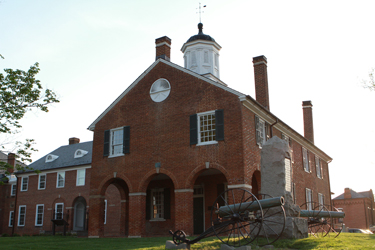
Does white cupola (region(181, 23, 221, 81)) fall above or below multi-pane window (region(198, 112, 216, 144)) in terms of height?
above

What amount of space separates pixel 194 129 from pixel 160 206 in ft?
21.1

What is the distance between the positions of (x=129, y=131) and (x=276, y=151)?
1013 cm

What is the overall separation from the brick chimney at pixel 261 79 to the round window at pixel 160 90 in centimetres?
533

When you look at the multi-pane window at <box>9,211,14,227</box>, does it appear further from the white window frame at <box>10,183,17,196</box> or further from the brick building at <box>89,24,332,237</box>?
the brick building at <box>89,24,332,237</box>

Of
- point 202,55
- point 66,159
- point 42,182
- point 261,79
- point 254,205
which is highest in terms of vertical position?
point 202,55

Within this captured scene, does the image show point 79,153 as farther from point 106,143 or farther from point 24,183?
point 106,143

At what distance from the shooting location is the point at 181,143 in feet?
61.7

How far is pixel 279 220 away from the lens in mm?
12000

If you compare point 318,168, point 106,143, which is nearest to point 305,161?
point 318,168

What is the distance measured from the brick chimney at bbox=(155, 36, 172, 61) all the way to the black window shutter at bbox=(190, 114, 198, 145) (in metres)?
4.74

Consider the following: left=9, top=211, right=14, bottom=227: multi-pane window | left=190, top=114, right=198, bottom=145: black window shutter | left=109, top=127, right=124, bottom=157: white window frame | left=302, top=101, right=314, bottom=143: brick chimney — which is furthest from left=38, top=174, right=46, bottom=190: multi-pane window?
left=302, top=101, right=314, bottom=143: brick chimney

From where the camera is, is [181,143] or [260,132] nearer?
[181,143]

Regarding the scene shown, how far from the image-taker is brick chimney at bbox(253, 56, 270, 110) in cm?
2175

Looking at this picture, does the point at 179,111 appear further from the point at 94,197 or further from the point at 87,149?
the point at 87,149
